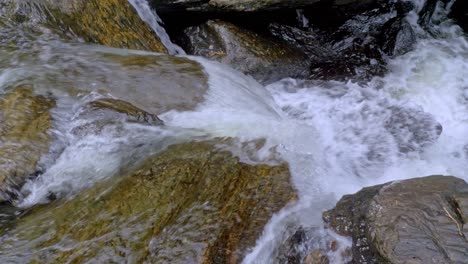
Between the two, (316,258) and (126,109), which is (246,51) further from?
(316,258)

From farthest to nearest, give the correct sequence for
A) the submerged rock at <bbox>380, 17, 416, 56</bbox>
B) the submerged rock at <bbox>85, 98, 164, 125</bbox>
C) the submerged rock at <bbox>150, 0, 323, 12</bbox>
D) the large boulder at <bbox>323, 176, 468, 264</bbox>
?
the submerged rock at <bbox>380, 17, 416, 56</bbox>, the submerged rock at <bbox>150, 0, 323, 12</bbox>, the submerged rock at <bbox>85, 98, 164, 125</bbox>, the large boulder at <bbox>323, 176, 468, 264</bbox>

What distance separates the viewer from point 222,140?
4.00 meters

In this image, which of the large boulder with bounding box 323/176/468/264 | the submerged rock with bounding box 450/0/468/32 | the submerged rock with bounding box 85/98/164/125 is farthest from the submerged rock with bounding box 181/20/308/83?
the large boulder with bounding box 323/176/468/264

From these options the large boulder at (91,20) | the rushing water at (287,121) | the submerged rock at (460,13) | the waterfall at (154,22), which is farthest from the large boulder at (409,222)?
the submerged rock at (460,13)

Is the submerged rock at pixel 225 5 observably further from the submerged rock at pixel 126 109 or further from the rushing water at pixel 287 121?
the submerged rock at pixel 126 109

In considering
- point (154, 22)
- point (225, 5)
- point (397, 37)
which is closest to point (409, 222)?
point (225, 5)

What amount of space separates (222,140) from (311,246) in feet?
4.33

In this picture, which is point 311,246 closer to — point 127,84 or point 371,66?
point 127,84

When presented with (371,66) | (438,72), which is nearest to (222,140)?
(371,66)

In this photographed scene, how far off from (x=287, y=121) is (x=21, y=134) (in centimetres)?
254

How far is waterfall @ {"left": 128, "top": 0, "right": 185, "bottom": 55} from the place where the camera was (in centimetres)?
657

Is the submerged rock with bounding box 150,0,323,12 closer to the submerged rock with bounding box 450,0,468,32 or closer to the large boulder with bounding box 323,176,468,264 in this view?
the submerged rock with bounding box 450,0,468,32

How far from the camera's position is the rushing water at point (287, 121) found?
3660 millimetres

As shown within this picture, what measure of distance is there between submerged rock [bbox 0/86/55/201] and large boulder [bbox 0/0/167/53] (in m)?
1.54
